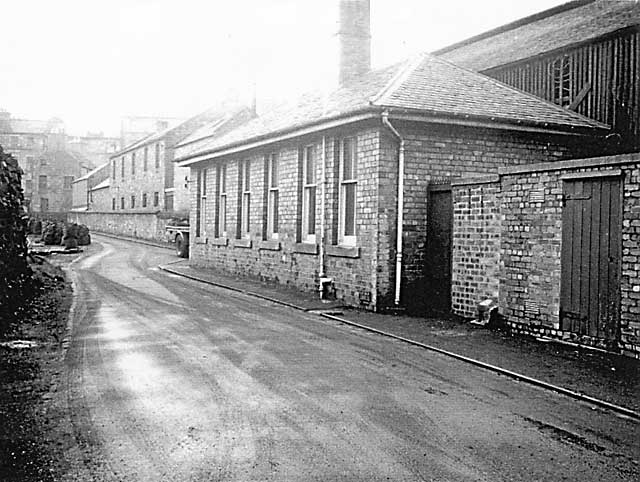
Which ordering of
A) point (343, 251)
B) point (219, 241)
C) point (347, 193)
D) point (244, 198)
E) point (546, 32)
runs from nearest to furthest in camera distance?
point (343, 251) < point (347, 193) < point (244, 198) < point (546, 32) < point (219, 241)

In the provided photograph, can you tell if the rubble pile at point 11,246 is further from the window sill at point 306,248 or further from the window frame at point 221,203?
the window frame at point 221,203

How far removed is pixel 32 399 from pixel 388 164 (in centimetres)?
847

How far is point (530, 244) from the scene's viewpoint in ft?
34.7

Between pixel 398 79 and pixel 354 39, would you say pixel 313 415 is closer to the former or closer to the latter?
pixel 398 79

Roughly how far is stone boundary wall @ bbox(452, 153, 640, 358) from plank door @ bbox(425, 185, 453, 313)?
1.88ft

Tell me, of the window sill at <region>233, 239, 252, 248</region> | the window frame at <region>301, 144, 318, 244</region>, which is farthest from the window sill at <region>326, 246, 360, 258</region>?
the window sill at <region>233, 239, 252, 248</region>

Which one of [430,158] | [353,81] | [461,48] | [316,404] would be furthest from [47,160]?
[316,404]

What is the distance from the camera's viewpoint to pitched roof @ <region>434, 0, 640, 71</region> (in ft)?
61.4

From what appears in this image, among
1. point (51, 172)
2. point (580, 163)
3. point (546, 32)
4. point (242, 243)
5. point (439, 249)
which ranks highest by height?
point (546, 32)

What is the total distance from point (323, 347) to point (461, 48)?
20.6m

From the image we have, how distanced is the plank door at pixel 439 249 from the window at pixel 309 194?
370 cm

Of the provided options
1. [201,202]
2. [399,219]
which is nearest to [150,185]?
[201,202]

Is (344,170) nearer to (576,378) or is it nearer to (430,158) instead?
(430,158)

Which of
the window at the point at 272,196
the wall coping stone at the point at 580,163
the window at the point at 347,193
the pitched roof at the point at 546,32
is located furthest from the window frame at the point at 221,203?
the wall coping stone at the point at 580,163
